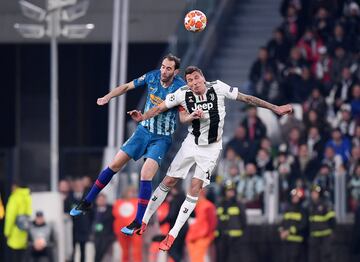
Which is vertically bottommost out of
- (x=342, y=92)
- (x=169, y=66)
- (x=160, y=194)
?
(x=160, y=194)

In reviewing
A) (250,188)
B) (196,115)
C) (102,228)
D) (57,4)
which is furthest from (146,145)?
(57,4)

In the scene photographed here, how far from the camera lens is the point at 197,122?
67.5 ft

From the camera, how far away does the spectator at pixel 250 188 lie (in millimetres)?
28797

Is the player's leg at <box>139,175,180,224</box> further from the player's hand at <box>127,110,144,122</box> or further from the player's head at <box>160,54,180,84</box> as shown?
the player's hand at <box>127,110,144,122</box>

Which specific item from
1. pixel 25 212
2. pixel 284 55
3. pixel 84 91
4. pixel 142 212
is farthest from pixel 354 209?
pixel 84 91

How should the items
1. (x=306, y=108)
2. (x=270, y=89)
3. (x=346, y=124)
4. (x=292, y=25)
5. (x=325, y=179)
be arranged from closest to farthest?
(x=325, y=179) < (x=346, y=124) < (x=306, y=108) < (x=270, y=89) < (x=292, y=25)

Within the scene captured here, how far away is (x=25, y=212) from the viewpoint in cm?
2975

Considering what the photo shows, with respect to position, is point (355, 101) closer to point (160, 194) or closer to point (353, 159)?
point (353, 159)

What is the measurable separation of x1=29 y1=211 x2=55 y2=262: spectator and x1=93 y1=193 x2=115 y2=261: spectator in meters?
0.89

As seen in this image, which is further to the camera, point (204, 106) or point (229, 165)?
point (229, 165)

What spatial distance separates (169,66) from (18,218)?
33.6 ft

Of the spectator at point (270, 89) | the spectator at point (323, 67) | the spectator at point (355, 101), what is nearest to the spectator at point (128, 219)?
the spectator at point (270, 89)

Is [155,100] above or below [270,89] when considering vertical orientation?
below

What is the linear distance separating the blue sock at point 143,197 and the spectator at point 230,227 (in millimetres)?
7664
